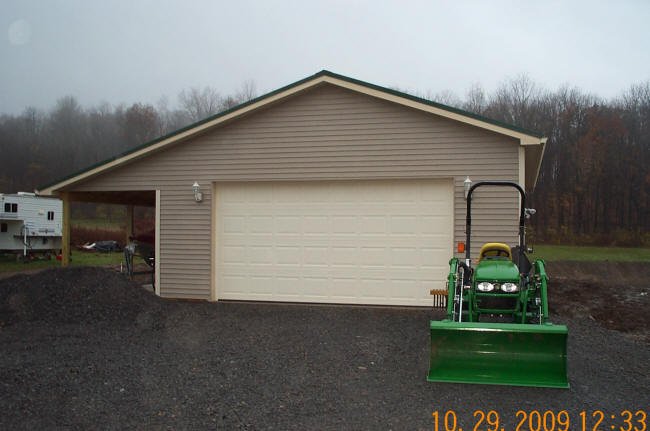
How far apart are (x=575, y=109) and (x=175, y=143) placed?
3291cm

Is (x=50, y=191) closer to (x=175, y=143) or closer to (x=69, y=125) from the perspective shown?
(x=175, y=143)

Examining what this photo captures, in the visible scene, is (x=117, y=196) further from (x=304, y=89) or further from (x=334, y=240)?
(x=334, y=240)

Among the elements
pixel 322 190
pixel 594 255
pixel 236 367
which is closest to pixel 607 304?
pixel 322 190

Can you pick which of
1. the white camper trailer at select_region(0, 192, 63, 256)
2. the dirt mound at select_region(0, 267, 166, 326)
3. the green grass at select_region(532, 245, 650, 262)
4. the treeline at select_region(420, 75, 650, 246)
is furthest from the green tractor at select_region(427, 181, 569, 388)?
the treeline at select_region(420, 75, 650, 246)

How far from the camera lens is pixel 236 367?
18.4ft

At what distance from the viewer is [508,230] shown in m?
8.66

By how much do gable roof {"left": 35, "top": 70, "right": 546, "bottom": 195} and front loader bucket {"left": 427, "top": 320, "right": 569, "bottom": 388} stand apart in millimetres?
4366

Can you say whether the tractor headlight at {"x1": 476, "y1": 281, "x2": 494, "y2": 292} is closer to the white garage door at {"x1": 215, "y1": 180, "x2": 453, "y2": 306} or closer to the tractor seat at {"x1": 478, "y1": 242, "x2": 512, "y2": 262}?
the tractor seat at {"x1": 478, "y1": 242, "x2": 512, "y2": 262}

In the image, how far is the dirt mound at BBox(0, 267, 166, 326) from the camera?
7.91 m

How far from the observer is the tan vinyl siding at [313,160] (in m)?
8.78

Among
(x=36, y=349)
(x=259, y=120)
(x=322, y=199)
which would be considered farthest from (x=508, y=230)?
(x=36, y=349)

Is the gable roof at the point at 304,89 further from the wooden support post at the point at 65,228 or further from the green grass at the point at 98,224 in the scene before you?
the green grass at the point at 98,224

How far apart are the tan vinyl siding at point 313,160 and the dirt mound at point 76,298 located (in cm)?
144
